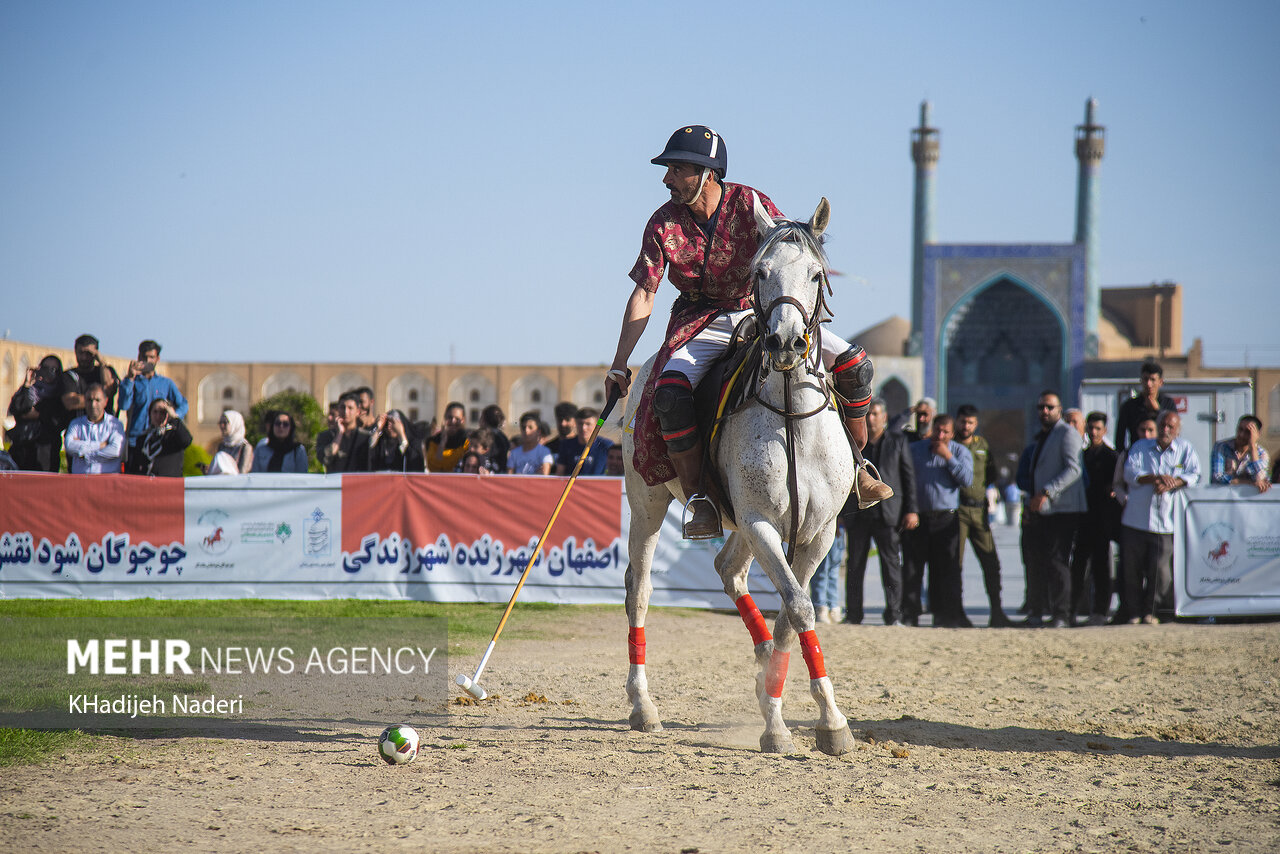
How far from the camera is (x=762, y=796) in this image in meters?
4.69

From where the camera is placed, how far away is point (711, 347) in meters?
5.96

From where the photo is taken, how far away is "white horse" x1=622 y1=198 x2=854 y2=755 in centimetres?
516

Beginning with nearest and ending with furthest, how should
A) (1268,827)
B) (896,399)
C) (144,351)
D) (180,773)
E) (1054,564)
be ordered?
(1268,827), (180,773), (1054,564), (144,351), (896,399)

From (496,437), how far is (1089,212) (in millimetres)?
46525

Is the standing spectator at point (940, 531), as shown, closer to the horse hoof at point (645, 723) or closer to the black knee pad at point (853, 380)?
the black knee pad at point (853, 380)

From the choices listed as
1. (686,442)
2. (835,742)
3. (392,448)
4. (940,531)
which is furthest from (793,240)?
(392,448)

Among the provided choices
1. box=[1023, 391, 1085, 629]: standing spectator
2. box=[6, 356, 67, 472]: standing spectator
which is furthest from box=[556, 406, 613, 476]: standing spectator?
box=[6, 356, 67, 472]: standing spectator

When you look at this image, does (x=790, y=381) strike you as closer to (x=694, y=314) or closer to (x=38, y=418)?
(x=694, y=314)

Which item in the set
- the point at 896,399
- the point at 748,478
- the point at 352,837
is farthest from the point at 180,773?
the point at 896,399

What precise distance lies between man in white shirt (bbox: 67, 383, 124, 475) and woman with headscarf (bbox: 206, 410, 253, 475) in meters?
1.02

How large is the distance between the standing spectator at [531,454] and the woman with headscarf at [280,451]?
95.9 inches

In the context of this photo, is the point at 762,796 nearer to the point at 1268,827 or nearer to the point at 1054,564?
the point at 1268,827

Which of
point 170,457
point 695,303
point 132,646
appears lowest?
point 132,646

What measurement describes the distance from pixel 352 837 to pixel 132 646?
5.33 metres
